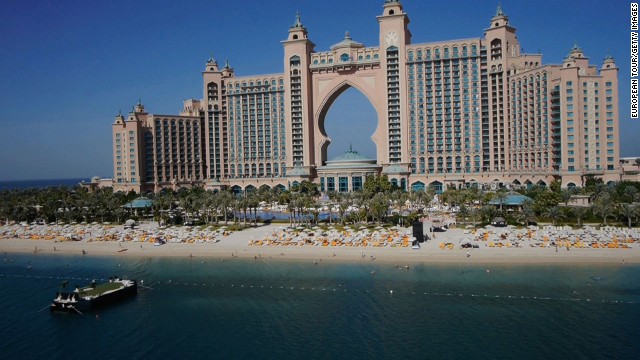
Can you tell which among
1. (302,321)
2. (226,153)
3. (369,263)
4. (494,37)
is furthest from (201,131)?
(302,321)

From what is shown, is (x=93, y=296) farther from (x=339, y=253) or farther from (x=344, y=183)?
(x=344, y=183)

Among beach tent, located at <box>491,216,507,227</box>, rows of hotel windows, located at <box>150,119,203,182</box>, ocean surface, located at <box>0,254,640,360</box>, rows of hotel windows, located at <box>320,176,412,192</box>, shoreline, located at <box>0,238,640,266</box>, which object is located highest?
rows of hotel windows, located at <box>150,119,203,182</box>

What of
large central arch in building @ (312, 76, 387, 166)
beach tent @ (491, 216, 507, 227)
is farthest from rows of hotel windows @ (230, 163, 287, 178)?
beach tent @ (491, 216, 507, 227)

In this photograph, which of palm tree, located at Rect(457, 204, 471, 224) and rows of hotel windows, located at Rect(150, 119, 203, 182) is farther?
rows of hotel windows, located at Rect(150, 119, 203, 182)

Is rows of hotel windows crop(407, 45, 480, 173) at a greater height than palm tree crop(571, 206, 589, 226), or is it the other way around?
rows of hotel windows crop(407, 45, 480, 173)

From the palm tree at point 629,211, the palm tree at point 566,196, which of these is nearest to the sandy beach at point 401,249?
the palm tree at point 629,211

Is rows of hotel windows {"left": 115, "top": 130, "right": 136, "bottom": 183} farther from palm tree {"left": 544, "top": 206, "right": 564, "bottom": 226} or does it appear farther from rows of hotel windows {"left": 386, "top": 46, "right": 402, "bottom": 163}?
palm tree {"left": 544, "top": 206, "right": 564, "bottom": 226}

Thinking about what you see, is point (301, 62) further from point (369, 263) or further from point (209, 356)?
point (209, 356)

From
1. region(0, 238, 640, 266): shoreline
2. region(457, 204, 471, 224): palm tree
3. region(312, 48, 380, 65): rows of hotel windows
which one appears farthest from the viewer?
region(312, 48, 380, 65): rows of hotel windows
